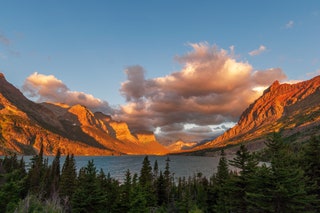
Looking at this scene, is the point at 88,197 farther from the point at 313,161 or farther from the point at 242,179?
the point at 313,161

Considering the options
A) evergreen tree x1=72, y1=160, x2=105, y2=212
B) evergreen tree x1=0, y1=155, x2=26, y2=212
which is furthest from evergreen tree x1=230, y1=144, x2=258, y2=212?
evergreen tree x1=0, y1=155, x2=26, y2=212

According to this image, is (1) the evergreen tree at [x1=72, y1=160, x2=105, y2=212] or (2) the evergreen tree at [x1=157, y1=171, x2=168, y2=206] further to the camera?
(2) the evergreen tree at [x1=157, y1=171, x2=168, y2=206]

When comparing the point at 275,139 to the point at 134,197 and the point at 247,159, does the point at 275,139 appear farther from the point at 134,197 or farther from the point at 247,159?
the point at 134,197

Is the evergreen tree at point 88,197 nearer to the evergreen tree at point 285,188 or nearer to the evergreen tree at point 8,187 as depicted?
the evergreen tree at point 8,187

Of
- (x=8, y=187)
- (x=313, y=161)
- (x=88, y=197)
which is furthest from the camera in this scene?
(x=88, y=197)

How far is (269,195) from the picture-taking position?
27.9 meters

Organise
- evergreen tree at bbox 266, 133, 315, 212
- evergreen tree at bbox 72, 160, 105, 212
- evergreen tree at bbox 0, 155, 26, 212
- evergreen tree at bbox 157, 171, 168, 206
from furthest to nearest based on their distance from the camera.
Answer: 1. evergreen tree at bbox 157, 171, 168, 206
2. evergreen tree at bbox 72, 160, 105, 212
3. evergreen tree at bbox 0, 155, 26, 212
4. evergreen tree at bbox 266, 133, 315, 212

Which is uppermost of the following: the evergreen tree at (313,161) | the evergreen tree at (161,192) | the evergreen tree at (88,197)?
the evergreen tree at (313,161)

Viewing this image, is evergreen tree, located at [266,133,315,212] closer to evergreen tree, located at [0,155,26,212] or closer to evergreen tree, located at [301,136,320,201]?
evergreen tree, located at [301,136,320,201]

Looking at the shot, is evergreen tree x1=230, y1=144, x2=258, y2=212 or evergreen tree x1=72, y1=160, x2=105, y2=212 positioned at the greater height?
evergreen tree x1=230, y1=144, x2=258, y2=212

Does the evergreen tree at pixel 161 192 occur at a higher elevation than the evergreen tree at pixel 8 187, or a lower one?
lower

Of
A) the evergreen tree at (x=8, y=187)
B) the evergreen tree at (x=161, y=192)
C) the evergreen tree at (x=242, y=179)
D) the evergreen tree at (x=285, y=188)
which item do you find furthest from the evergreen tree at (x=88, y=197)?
the evergreen tree at (x=161, y=192)

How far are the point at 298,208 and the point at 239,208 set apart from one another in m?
13.8

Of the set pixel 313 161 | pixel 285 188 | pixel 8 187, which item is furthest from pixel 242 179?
pixel 8 187
